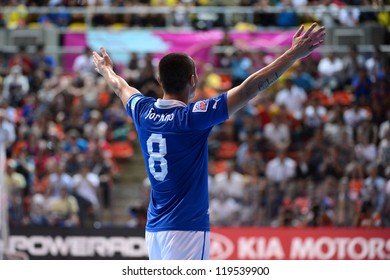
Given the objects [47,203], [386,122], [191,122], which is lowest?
[47,203]

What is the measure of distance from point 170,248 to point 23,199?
1200cm

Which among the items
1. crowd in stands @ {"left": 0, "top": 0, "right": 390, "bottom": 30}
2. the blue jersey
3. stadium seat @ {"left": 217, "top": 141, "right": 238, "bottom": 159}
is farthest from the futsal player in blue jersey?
crowd in stands @ {"left": 0, "top": 0, "right": 390, "bottom": 30}

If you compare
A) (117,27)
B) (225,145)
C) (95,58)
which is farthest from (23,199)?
(95,58)

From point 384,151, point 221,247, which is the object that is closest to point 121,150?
point 221,247

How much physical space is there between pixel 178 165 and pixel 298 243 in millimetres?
10728

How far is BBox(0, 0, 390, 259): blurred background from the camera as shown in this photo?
17.2 m

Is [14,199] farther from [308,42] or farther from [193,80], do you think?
[308,42]

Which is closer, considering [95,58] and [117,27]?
[95,58]

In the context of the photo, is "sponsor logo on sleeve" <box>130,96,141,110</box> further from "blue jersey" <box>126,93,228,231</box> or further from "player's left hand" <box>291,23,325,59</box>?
"player's left hand" <box>291,23,325,59</box>

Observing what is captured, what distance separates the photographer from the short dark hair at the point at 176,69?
6.72 metres

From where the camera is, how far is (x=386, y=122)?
1967 cm

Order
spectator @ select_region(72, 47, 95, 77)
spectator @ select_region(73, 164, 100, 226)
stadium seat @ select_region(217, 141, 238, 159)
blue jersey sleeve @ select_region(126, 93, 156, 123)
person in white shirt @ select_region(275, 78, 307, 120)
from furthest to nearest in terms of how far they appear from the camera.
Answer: spectator @ select_region(72, 47, 95, 77) → person in white shirt @ select_region(275, 78, 307, 120) → stadium seat @ select_region(217, 141, 238, 159) → spectator @ select_region(73, 164, 100, 226) → blue jersey sleeve @ select_region(126, 93, 156, 123)

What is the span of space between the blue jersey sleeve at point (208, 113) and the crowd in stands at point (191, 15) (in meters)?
16.0
